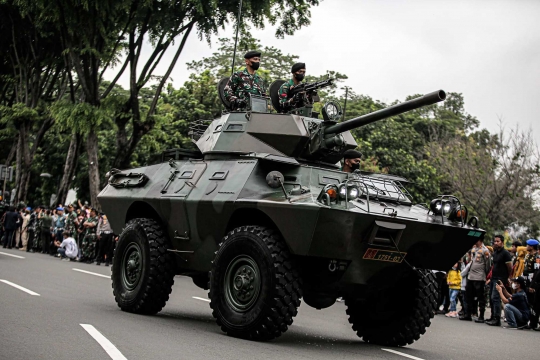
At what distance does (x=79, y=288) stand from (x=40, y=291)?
1.54 meters

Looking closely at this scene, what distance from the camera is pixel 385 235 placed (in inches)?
369

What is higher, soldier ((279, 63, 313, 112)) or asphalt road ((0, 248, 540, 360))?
soldier ((279, 63, 313, 112))

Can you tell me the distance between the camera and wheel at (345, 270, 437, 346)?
10070mm

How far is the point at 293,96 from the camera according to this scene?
11.5 meters

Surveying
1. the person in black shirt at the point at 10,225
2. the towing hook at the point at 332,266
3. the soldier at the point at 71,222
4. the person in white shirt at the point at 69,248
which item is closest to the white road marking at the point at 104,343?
the towing hook at the point at 332,266

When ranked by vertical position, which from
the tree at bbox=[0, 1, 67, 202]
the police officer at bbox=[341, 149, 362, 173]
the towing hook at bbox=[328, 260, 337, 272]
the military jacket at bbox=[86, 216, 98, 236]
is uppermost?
the tree at bbox=[0, 1, 67, 202]

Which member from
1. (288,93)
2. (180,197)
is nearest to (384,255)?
(180,197)

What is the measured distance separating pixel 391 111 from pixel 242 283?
2552 millimetres

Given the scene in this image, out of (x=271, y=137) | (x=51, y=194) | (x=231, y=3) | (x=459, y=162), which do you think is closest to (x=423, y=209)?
(x=271, y=137)

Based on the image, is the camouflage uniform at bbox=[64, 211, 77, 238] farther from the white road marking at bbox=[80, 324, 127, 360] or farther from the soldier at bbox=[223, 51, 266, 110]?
the white road marking at bbox=[80, 324, 127, 360]

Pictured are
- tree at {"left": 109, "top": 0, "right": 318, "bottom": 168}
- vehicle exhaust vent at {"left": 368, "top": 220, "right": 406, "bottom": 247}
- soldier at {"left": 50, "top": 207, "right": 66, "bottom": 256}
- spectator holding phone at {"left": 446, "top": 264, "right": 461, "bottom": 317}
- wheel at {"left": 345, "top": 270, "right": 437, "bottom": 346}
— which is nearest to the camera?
vehicle exhaust vent at {"left": 368, "top": 220, "right": 406, "bottom": 247}

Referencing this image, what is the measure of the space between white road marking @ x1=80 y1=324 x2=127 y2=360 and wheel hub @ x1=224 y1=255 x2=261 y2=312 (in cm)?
155

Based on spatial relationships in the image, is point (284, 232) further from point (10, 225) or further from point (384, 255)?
point (10, 225)

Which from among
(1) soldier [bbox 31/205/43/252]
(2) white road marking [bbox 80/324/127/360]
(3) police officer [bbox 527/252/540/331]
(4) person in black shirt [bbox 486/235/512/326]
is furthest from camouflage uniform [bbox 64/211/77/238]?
(2) white road marking [bbox 80/324/127/360]
